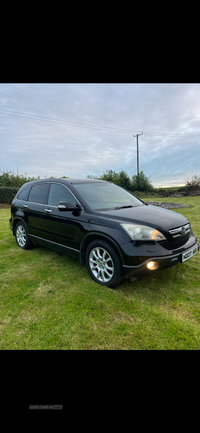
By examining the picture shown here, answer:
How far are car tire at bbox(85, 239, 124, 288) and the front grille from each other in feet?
2.10

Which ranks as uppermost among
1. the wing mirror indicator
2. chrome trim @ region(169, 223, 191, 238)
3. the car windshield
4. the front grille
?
the car windshield

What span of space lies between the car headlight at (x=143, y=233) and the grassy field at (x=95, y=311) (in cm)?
77

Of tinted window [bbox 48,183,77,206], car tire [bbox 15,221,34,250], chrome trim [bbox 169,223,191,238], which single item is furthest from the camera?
car tire [bbox 15,221,34,250]

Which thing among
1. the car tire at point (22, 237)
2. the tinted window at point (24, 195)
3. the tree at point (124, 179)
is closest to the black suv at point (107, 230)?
the car tire at point (22, 237)

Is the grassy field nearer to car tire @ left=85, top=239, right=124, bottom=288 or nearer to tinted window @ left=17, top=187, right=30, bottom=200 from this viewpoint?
car tire @ left=85, top=239, right=124, bottom=288

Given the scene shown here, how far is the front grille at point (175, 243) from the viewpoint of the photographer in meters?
2.63

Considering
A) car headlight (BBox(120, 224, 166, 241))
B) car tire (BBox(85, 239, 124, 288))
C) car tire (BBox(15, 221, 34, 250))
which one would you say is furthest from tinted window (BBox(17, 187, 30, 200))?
car headlight (BBox(120, 224, 166, 241))

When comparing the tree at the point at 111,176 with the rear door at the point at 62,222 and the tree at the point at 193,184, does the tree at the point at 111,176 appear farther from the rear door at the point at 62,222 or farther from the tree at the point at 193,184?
the rear door at the point at 62,222

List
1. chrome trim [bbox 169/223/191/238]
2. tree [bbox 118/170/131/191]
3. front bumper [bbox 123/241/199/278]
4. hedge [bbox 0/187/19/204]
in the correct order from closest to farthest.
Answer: front bumper [bbox 123/241/199/278], chrome trim [bbox 169/223/191/238], hedge [bbox 0/187/19/204], tree [bbox 118/170/131/191]

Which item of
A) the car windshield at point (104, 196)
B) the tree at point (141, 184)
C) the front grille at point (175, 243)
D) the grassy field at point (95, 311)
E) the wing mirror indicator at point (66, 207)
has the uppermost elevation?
the tree at point (141, 184)

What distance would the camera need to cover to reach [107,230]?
275cm

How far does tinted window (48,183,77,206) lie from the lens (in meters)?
3.52
